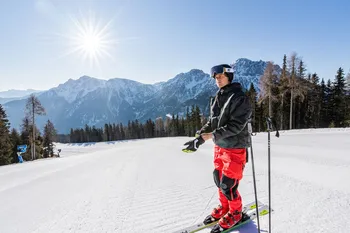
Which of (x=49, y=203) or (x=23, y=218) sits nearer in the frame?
(x=23, y=218)

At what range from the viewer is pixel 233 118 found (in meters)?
2.78

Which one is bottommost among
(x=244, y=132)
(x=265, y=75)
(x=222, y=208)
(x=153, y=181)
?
(x=153, y=181)

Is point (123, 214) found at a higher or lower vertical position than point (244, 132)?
lower

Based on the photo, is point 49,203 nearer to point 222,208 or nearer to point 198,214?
point 198,214

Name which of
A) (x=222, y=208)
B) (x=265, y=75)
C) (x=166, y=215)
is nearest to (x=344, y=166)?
(x=222, y=208)

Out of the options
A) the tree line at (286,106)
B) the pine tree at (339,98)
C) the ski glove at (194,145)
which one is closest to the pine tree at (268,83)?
the tree line at (286,106)

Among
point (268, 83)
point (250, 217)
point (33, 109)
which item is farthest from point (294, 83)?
point (33, 109)

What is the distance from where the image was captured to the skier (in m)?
2.79

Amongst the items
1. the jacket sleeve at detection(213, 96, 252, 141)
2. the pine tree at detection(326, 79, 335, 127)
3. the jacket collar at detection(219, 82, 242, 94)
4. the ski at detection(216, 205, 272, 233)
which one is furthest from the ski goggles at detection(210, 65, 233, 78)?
the pine tree at detection(326, 79, 335, 127)

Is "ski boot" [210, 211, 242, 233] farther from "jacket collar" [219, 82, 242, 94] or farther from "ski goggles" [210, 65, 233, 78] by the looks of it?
"ski goggles" [210, 65, 233, 78]

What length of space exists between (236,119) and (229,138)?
1.09 ft

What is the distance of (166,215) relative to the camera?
366 cm

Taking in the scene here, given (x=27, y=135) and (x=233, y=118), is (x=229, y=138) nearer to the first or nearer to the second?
(x=233, y=118)

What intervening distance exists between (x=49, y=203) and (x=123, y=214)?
2055 millimetres
